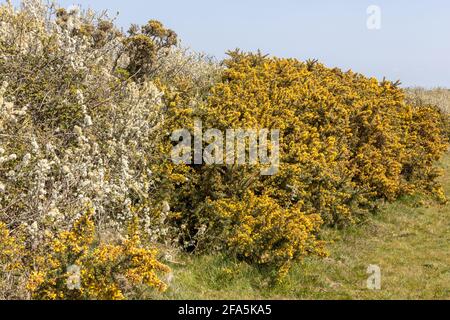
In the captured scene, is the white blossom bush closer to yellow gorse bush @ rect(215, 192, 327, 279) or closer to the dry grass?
yellow gorse bush @ rect(215, 192, 327, 279)

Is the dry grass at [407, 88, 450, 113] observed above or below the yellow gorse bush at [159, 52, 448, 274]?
above

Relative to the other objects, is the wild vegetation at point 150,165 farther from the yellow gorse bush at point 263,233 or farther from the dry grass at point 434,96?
the dry grass at point 434,96

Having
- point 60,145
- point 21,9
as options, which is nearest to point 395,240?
point 60,145

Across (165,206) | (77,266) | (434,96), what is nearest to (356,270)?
(165,206)

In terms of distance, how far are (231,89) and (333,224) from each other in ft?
12.5
